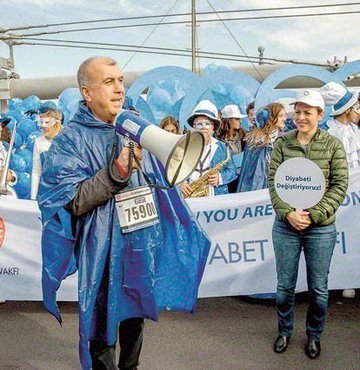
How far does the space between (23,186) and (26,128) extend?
104 inches

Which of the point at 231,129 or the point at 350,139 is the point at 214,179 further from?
the point at 231,129

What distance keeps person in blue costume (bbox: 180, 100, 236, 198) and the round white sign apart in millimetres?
1173

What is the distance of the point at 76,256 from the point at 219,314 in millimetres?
2024

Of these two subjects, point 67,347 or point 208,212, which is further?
point 208,212

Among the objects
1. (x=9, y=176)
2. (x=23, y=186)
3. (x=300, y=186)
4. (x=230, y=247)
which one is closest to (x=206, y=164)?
(x=230, y=247)

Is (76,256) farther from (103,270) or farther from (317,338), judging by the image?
(317,338)

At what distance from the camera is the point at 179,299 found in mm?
2332

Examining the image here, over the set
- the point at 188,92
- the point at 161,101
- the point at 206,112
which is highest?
the point at 188,92

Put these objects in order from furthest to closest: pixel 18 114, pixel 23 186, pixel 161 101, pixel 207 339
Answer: pixel 18 114
pixel 161 101
pixel 23 186
pixel 207 339

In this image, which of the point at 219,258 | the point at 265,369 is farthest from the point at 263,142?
the point at 265,369

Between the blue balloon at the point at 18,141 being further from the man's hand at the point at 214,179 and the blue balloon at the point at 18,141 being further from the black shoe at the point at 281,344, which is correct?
the black shoe at the point at 281,344

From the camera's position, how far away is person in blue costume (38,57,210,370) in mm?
1966

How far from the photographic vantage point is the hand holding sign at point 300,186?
2883 mm

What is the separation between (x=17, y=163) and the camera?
7.86 m
